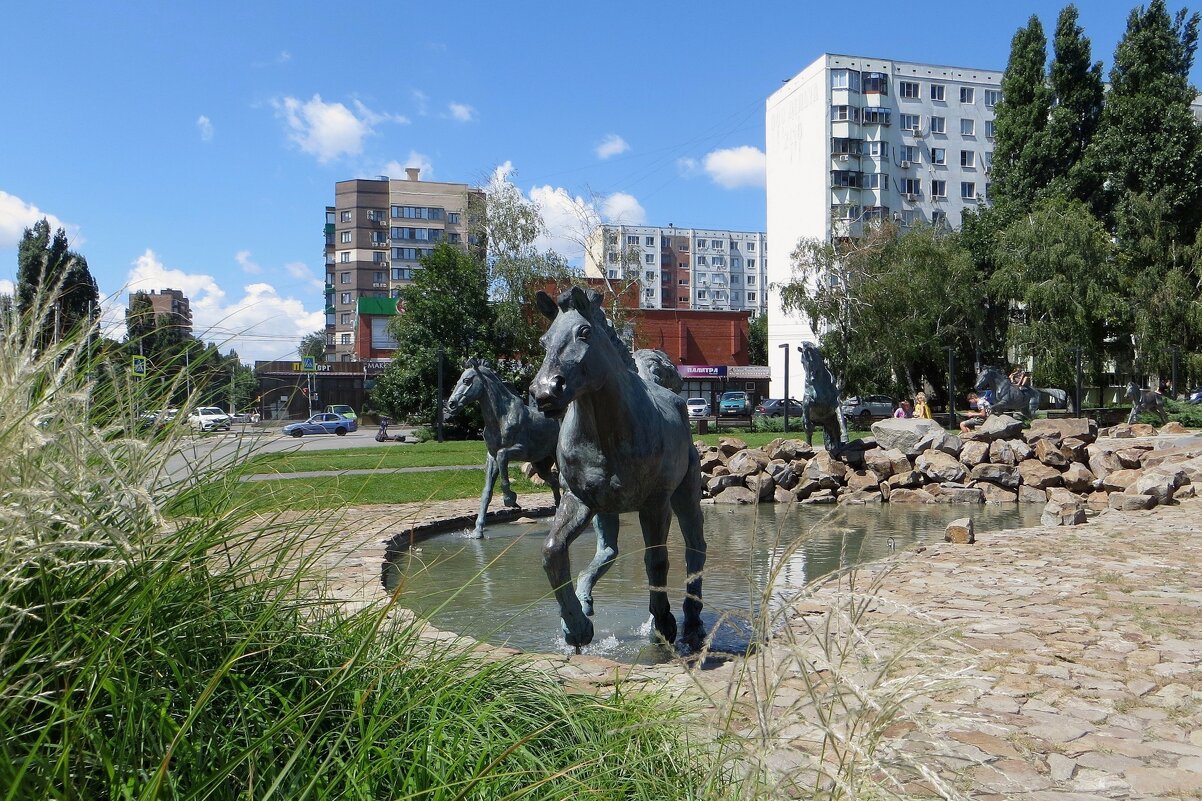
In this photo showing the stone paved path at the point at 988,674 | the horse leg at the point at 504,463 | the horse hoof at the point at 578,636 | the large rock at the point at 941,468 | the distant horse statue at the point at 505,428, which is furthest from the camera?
the large rock at the point at 941,468

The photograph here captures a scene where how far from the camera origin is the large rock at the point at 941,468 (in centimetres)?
1399

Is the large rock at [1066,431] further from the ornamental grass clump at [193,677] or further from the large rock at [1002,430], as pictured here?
the ornamental grass clump at [193,677]

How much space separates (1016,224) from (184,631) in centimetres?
4110

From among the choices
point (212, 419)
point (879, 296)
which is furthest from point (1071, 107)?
point (212, 419)

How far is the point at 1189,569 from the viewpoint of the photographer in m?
6.71

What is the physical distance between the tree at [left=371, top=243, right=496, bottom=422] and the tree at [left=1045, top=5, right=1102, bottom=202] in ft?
89.1

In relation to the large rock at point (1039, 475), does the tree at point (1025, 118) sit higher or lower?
higher

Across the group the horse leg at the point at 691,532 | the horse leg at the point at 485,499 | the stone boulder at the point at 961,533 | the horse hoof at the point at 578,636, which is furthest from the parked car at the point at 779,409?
the horse hoof at the point at 578,636

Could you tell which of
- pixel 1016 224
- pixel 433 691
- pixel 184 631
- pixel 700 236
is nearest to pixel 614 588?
pixel 433 691

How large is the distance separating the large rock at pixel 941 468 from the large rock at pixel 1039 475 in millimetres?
945

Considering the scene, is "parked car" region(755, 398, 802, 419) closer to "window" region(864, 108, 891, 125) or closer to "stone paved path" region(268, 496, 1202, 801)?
"window" region(864, 108, 891, 125)

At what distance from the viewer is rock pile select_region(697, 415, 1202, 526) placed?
13.6 metres

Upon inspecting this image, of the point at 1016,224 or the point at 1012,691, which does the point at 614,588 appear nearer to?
the point at 1012,691

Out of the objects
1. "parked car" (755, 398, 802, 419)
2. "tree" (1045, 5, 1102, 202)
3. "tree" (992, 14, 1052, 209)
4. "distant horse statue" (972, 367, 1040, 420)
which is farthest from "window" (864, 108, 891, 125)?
"distant horse statue" (972, 367, 1040, 420)
